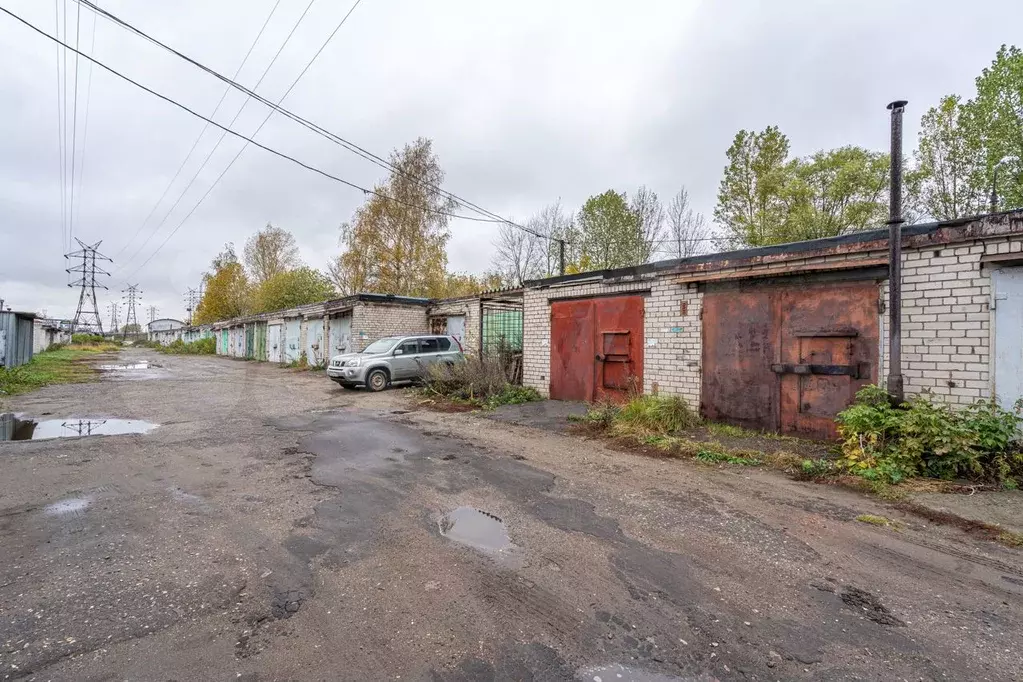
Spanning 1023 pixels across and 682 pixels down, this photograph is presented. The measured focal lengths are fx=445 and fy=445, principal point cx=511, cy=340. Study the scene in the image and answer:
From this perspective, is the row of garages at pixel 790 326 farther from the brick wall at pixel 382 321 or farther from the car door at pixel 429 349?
the brick wall at pixel 382 321

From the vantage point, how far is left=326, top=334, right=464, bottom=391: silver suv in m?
13.3

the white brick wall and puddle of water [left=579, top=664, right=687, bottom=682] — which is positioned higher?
the white brick wall

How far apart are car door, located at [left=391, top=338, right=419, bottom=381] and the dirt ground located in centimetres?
842

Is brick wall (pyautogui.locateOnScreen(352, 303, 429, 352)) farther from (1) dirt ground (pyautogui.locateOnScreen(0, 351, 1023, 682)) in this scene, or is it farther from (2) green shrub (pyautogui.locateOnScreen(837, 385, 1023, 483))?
(2) green shrub (pyautogui.locateOnScreen(837, 385, 1023, 483))

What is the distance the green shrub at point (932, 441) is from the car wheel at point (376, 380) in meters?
11.4

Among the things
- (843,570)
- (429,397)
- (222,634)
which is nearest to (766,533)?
(843,570)

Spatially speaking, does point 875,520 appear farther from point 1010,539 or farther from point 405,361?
point 405,361

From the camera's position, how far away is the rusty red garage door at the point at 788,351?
6160mm

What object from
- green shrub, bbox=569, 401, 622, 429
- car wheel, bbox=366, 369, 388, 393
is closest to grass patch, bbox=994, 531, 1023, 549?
green shrub, bbox=569, 401, 622, 429

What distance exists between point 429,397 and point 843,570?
31.1ft

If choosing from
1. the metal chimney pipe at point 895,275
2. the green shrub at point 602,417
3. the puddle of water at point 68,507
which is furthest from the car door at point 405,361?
the metal chimney pipe at point 895,275

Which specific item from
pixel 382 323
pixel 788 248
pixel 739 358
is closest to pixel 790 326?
pixel 739 358

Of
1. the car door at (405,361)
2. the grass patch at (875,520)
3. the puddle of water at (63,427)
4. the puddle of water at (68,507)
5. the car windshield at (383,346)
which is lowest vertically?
the puddle of water at (68,507)

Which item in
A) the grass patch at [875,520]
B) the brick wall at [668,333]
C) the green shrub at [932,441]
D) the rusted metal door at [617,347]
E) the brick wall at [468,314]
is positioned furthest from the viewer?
the brick wall at [468,314]
